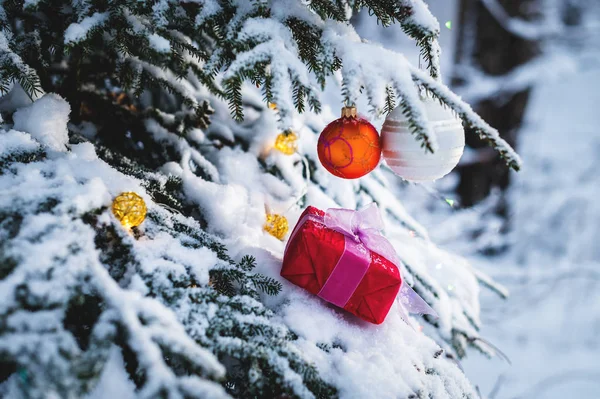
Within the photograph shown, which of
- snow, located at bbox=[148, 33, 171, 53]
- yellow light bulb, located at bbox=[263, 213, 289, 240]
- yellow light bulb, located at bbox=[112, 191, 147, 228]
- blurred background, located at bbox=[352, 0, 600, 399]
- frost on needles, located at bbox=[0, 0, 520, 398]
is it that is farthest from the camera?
blurred background, located at bbox=[352, 0, 600, 399]

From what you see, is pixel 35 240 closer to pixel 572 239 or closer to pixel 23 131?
pixel 23 131

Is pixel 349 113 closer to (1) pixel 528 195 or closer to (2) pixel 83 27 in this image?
(2) pixel 83 27

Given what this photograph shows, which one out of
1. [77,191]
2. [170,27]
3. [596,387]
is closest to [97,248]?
[77,191]

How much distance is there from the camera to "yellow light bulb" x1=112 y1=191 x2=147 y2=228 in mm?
813

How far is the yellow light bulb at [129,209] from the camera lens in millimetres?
813

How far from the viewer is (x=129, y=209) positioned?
817mm

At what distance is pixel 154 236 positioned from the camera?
867 mm

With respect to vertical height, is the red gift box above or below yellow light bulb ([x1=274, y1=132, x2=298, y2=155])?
below

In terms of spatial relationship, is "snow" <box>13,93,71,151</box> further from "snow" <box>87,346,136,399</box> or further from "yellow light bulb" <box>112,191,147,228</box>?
"snow" <box>87,346,136,399</box>

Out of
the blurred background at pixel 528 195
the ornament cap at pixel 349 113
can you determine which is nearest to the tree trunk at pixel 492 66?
the blurred background at pixel 528 195

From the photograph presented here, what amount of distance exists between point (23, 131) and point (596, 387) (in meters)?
3.47

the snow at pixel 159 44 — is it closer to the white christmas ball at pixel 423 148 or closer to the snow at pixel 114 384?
the white christmas ball at pixel 423 148

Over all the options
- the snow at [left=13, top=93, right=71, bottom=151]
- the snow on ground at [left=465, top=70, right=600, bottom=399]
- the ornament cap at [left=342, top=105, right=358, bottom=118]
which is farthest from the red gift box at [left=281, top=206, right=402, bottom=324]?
the snow on ground at [left=465, top=70, right=600, bottom=399]

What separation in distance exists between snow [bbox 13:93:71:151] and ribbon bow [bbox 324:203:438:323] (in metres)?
0.63
